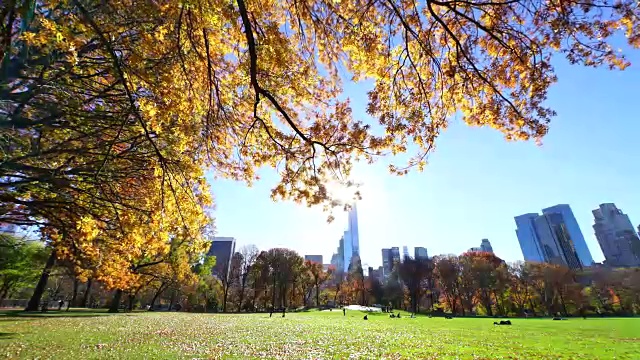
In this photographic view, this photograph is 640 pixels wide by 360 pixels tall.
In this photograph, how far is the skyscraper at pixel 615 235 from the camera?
13434 centimetres

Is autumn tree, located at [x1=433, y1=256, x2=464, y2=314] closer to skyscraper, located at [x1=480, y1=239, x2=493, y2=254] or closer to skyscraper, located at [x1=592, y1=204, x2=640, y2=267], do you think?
skyscraper, located at [x1=592, y1=204, x2=640, y2=267]

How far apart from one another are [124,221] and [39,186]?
2.49 m

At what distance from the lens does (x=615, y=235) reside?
15450cm

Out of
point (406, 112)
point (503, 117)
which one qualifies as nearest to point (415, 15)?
point (406, 112)

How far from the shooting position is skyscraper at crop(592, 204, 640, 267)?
134337 mm

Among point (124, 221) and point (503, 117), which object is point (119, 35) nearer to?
point (124, 221)

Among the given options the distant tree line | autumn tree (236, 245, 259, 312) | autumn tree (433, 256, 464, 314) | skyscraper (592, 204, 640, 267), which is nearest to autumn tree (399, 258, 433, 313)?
the distant tree line

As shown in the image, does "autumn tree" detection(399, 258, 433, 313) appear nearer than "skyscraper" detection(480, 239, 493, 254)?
Yes

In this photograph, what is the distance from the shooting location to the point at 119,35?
6184mm

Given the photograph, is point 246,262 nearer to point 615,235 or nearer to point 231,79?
point 231,79

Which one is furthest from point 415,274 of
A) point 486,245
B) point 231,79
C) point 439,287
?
point 486,245

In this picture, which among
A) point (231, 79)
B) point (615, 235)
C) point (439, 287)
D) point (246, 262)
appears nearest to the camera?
point (231, 79)

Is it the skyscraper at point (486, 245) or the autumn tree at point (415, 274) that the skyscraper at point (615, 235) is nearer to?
the skyscraper at point (486, 245)

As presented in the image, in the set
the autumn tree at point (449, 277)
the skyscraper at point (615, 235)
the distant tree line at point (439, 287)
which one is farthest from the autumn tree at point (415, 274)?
the skyscraper at point (615, 235)
